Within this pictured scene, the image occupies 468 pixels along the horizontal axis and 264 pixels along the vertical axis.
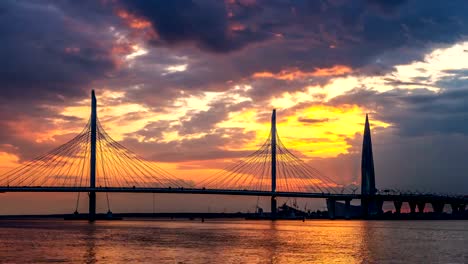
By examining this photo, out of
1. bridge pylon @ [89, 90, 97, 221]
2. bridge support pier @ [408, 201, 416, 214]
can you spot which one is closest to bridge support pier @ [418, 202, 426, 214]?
bridge support pier @ [408, 201, 416, 214]

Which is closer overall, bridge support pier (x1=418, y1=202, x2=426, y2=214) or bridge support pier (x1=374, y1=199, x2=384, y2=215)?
bridge support pier (x1=374, y1=199, x2=384, y2=215)

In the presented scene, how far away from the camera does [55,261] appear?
150ft

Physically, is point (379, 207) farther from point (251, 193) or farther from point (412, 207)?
point (251, 193)

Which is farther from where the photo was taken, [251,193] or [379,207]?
[379,207]

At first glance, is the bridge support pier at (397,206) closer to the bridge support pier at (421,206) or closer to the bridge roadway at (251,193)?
the bridge support pier at (421,206)

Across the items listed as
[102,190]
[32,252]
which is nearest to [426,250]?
[32,252]

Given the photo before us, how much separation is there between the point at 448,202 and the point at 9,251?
137 m

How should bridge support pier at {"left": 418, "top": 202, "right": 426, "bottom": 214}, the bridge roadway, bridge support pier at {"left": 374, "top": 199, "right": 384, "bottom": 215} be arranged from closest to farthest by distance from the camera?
the bridge roadway
bridge support pier at {"left": 374, "top": 199, "right": 384, "bottom": 215}
bridge support pier at {"left": 418, "top": 202, "right": 426, "bottom": 214}

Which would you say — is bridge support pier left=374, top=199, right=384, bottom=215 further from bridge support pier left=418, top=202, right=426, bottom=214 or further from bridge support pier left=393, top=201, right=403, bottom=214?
bridge support pier left=418, top=202, right=426, bottom=214

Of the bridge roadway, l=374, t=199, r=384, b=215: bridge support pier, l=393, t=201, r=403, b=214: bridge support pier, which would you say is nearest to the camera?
the bridge roadway

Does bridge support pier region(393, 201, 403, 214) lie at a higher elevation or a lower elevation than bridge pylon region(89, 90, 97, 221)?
lower

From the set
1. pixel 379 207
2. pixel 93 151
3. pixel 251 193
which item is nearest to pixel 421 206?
pixel 379 207

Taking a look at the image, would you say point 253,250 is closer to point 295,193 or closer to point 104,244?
point 104,244

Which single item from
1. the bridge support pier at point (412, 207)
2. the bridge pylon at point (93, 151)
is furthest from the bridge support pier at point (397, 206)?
the bridge pylon at point (93, 151)
